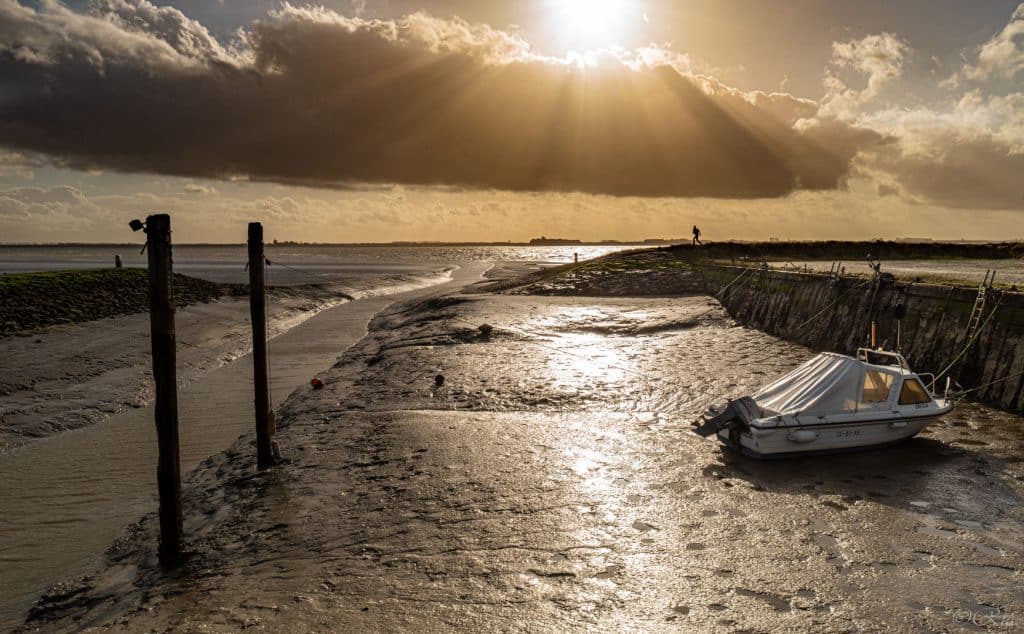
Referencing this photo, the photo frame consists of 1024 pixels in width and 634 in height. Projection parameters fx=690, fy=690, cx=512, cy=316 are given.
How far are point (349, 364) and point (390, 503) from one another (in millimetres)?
13379

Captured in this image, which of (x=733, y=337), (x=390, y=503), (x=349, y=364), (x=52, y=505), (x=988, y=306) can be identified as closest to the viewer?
(x=390, y=503)

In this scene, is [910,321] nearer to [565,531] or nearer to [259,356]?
[565,531]

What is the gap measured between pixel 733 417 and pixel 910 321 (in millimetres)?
9935

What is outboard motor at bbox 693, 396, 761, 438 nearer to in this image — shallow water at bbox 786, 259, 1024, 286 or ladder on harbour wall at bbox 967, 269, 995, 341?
ladder on harbour wall at bbox 967, 269, 995, 341

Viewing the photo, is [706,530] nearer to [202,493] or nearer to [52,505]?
[202,493]

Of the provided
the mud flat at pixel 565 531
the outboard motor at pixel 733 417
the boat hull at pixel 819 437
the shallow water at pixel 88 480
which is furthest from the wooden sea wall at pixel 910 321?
the shallow water at pixel 88 480

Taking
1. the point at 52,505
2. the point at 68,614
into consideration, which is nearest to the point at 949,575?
the point at 68,614

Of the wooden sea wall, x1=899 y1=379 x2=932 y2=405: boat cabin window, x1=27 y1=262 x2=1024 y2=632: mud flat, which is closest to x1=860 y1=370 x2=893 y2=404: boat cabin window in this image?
x1=899 y1=379 x2=932 y2=405: boat cabin window

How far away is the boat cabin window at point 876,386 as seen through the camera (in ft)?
42.0

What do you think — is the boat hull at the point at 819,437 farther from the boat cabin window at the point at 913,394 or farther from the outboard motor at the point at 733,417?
the boat cabin window at the point at 913,394

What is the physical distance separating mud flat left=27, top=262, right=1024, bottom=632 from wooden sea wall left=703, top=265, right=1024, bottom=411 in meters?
1.18

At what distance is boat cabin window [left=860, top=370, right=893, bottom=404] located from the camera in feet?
42.0

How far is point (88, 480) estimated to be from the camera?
12789 millimetres

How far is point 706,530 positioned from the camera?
9445 mm
